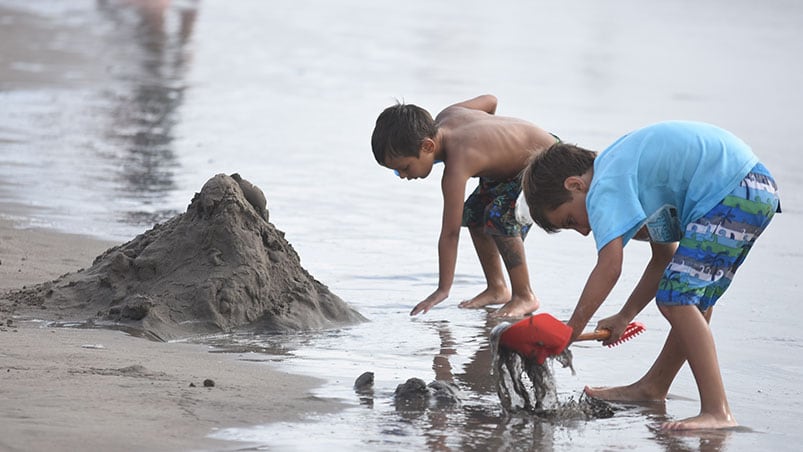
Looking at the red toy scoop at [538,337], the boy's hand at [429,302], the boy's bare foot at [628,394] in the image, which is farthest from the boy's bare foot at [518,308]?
the red toy scoop at [538,337]

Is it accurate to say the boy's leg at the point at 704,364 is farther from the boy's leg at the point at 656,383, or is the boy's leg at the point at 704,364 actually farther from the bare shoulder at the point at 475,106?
the bare shoulder at the point at 475,106

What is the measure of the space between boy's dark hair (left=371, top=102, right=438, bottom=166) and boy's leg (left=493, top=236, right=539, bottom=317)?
0.85 m

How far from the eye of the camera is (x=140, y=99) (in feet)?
42.8

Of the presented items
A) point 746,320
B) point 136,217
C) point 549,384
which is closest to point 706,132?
point 549,384

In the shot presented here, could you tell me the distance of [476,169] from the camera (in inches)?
233

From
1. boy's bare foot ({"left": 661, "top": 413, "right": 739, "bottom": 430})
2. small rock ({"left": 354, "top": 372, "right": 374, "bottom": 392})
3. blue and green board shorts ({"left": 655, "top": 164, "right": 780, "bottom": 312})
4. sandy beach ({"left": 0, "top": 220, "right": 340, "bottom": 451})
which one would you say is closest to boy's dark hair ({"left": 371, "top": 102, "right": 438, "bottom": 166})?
sandy beach ({"left": 0, "top": 220, "right": 340, "bottom": 451})

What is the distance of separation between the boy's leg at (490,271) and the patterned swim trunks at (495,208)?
72mm

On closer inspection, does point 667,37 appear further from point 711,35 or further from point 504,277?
point 504,277

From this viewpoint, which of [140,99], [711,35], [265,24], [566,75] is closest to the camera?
[140,99]

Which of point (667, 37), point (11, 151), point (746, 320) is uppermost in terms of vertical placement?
point (667, 37)

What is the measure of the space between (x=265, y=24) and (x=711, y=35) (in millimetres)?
8921

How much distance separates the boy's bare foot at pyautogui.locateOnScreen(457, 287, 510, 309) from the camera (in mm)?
6211

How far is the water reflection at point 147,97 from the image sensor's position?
857 centimetres

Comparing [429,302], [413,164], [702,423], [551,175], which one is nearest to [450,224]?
[413,164]
